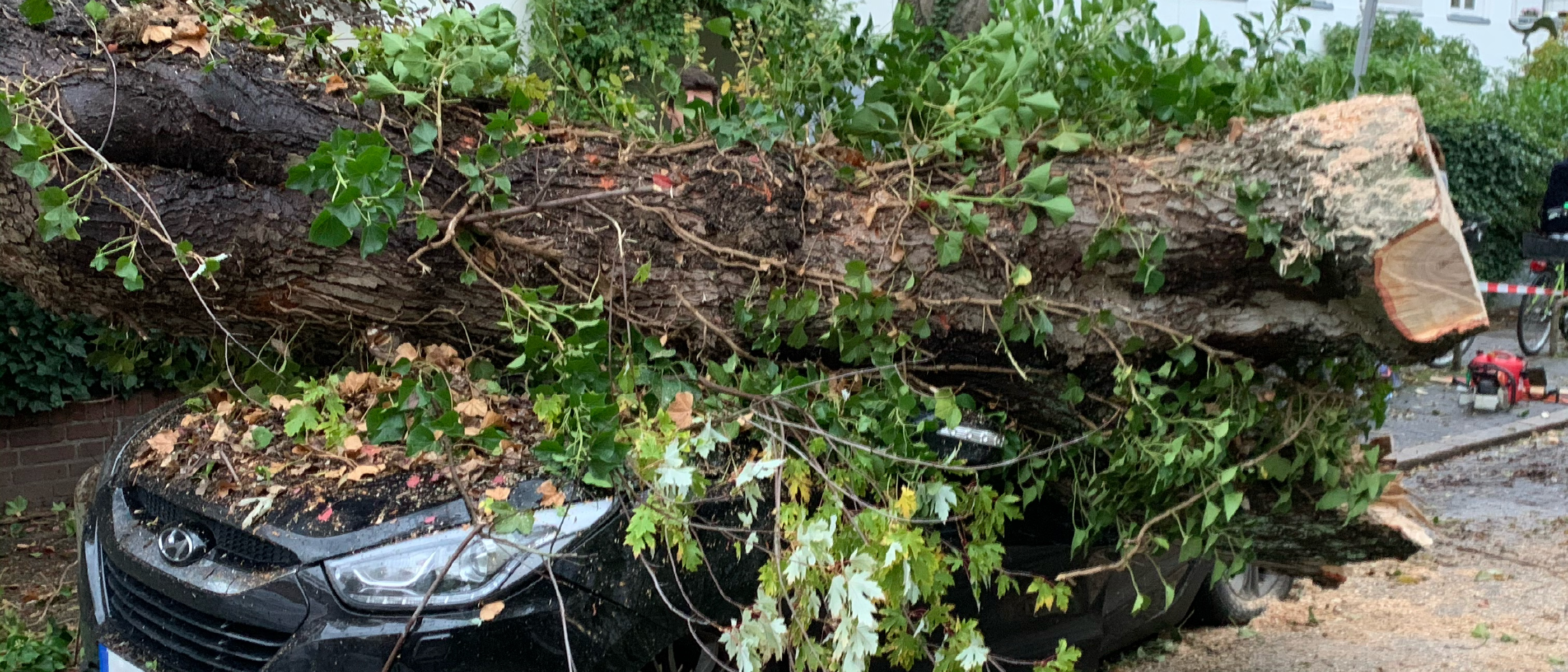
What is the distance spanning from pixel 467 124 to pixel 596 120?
16.0 inches

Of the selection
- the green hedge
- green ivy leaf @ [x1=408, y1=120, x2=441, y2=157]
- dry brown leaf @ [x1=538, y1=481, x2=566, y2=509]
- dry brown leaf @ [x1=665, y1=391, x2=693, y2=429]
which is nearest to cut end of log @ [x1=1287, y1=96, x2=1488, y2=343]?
dry brown leaf @ [x1=665, y1=391, x2=693, y2=429]

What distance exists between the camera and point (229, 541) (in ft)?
8.23

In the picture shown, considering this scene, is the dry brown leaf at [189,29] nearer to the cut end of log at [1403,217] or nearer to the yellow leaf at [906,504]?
the yellow leaf at [906,504]

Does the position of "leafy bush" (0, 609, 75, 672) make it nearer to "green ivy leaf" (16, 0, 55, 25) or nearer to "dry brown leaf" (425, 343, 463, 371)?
"dry brown leaf" (425, 343, 463, 371)

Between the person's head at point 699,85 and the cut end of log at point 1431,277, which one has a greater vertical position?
the cut end of log at point 1431,277

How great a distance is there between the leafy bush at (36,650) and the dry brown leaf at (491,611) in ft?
8.45

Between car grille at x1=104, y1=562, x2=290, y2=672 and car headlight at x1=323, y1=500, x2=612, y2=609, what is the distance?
0.19 m

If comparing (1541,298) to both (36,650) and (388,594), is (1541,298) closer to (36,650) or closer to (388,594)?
(388,594)

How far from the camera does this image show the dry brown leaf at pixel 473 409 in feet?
8.84

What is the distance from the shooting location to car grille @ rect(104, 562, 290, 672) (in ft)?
7.79

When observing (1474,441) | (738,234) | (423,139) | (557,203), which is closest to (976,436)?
(738,234)

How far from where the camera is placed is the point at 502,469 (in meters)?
2.51

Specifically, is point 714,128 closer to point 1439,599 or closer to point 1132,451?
point 1132,451

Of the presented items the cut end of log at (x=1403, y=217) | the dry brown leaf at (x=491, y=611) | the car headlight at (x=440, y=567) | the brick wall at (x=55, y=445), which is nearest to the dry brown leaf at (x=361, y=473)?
the car headlight at (x=440, y=567)
